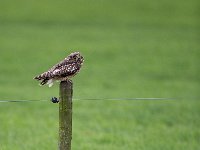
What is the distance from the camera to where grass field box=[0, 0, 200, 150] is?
11672mm

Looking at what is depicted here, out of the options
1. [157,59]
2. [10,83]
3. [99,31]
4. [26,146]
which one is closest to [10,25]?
[99,31]

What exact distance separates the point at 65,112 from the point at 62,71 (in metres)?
0.45

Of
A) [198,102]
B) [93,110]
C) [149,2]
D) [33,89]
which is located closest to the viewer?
[93,110]

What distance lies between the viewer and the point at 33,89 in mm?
18000

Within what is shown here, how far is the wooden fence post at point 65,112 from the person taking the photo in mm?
6031

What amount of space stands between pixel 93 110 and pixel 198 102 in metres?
2.89

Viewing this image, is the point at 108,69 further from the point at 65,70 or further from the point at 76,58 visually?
the point at 65,70

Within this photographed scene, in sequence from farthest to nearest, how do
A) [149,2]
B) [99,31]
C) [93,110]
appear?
[149,2]
[99,31]
[93,110]

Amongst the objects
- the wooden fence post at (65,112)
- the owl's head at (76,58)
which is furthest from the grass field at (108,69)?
the wooden fence post at (65,112)

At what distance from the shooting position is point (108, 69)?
22172 millimetres

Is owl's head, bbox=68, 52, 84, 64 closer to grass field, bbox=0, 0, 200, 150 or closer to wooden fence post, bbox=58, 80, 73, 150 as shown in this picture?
wooden fence post, bbox=58, 80, 73, 150

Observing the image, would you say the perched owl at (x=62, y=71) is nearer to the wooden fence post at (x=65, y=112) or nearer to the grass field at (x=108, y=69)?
the wooden fence post at (x=65, y=112)

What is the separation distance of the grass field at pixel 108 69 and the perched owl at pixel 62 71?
3.88m

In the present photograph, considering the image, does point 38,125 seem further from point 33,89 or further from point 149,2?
point 149,2
